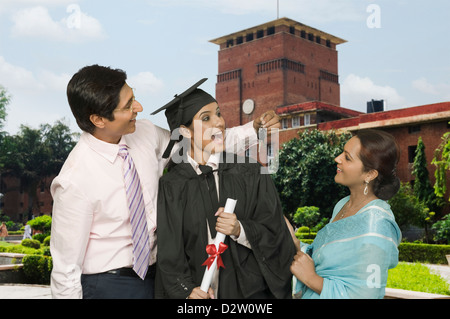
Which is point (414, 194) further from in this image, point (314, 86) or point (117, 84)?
point (117, 84)

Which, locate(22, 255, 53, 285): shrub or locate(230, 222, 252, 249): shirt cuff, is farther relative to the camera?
locate(22, 255, 53, 285): shrub

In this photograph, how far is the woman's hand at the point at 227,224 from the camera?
2154 mm

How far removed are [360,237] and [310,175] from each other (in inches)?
1014

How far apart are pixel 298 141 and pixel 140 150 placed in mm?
27832

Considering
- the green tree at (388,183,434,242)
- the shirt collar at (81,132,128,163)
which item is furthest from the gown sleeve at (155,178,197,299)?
the green tree at (388,183,434,242)

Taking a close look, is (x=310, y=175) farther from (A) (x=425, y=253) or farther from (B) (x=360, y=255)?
(B) (x=360, y=255)

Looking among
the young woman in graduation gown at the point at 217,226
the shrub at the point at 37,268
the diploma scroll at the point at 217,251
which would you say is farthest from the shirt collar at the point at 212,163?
the shrub at the point at 37,268

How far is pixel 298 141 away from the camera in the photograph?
30.0 meters

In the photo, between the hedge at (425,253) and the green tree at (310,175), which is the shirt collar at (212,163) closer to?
the hedge at (425,253)

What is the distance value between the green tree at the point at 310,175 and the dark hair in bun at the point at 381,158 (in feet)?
80.9

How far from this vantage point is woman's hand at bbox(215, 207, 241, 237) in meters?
2.15

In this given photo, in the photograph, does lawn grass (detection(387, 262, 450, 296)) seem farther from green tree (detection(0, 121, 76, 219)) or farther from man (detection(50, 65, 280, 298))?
green tree (detection(0, 121, 76, 219))

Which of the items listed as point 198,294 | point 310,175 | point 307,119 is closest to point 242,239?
point 198,294

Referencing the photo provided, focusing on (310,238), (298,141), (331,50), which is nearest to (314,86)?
(331,50)
